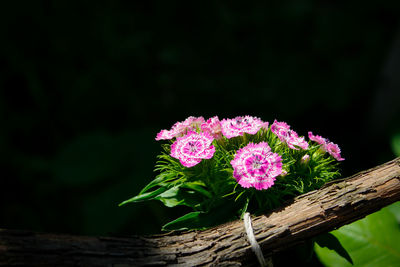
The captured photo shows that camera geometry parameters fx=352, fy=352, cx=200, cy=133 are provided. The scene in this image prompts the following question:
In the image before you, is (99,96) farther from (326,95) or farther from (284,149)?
(284,149)

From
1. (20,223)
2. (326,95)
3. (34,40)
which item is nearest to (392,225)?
(326,95)

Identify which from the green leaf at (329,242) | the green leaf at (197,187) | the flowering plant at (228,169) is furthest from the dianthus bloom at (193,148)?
the green leaf at (329,242)

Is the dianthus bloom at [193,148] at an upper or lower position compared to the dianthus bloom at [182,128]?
lower

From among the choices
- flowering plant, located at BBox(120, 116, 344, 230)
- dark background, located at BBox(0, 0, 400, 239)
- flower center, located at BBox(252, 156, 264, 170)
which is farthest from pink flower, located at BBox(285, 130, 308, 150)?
dark background, located at BBox(0, 0, 400, 239)

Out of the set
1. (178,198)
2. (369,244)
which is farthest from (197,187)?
(369,244)

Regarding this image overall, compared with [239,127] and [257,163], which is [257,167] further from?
[239,127]

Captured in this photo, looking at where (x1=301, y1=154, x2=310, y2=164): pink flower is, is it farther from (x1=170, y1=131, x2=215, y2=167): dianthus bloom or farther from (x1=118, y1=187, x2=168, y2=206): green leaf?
(x1=118, y1=187, x2=168, y2=206): green leaf

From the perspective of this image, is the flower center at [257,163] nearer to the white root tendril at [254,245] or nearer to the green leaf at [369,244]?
the white root tendril at [254,245]
